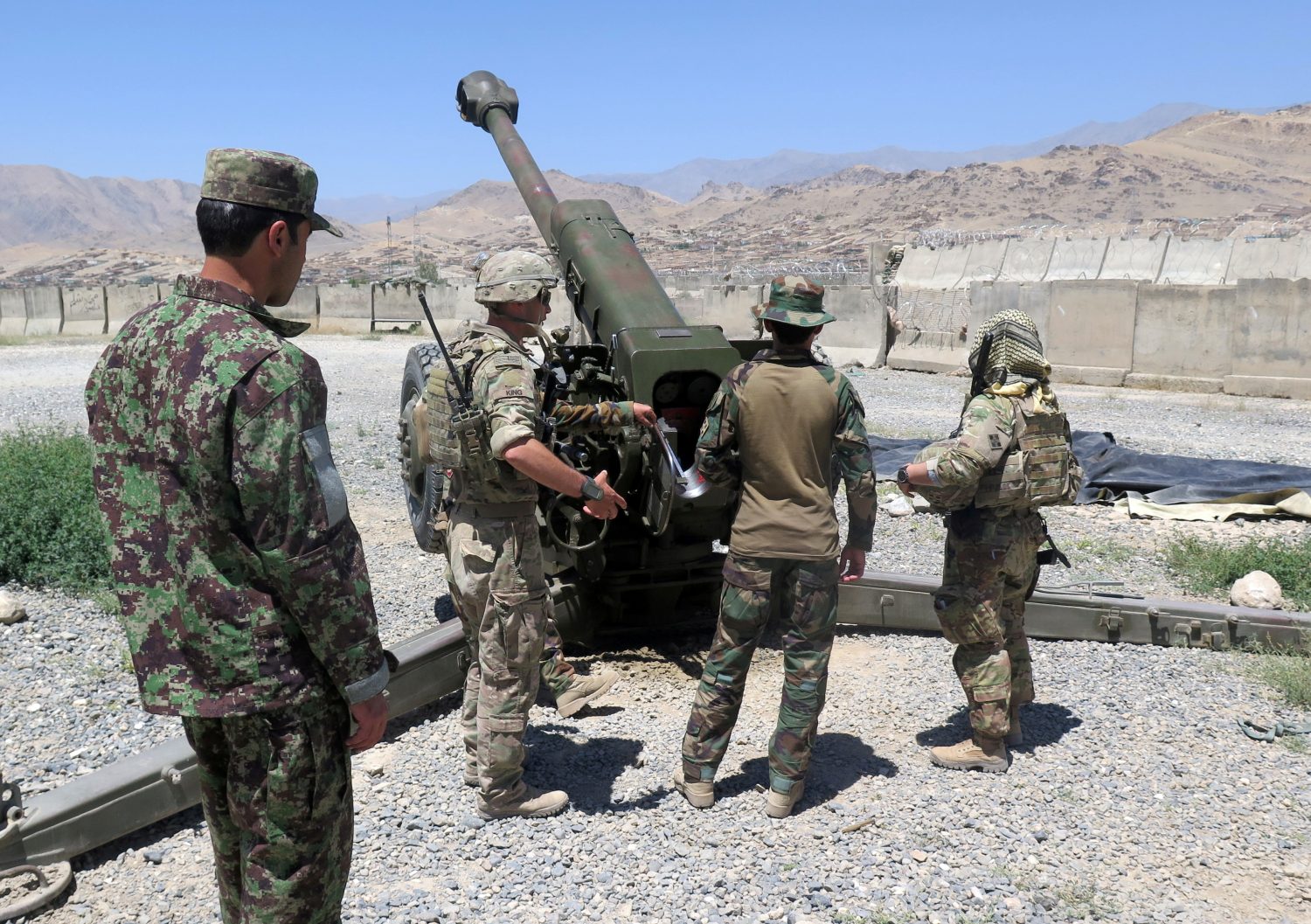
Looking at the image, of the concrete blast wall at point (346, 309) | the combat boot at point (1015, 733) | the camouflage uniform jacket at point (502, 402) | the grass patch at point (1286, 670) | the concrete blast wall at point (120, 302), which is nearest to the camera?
the camouflage uniform jacket at point (502, 402)

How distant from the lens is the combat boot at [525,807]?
139 inches

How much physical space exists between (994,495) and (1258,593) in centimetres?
241

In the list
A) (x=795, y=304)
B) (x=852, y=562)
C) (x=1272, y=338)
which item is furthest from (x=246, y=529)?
(x=1272, y=338)

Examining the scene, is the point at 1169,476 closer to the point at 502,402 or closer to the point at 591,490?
the point at 591,490

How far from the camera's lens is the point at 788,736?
3.53 m

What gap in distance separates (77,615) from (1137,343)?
12.5m

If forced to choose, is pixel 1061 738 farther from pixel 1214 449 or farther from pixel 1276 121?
pixel 1276 121

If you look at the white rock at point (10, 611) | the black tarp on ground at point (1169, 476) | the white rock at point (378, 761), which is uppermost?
the black tarp on ground at point (1169, 476)

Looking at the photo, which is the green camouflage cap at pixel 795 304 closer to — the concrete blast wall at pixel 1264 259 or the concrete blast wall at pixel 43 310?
the concrete blast wall at pixel 1264 259

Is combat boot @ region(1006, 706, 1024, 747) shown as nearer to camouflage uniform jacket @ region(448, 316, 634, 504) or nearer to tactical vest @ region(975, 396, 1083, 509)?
tactical vest @ region(975, 396, 1083, 509)

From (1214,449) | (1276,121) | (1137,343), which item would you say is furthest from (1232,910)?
(1276,121)

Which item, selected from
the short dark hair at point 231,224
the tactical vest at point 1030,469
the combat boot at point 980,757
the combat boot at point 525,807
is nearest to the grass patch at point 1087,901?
the combat boot at point 980,757

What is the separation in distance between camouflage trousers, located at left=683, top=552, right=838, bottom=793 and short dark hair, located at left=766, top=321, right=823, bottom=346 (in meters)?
0.70

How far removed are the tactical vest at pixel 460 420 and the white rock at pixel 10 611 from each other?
2.60 metres
